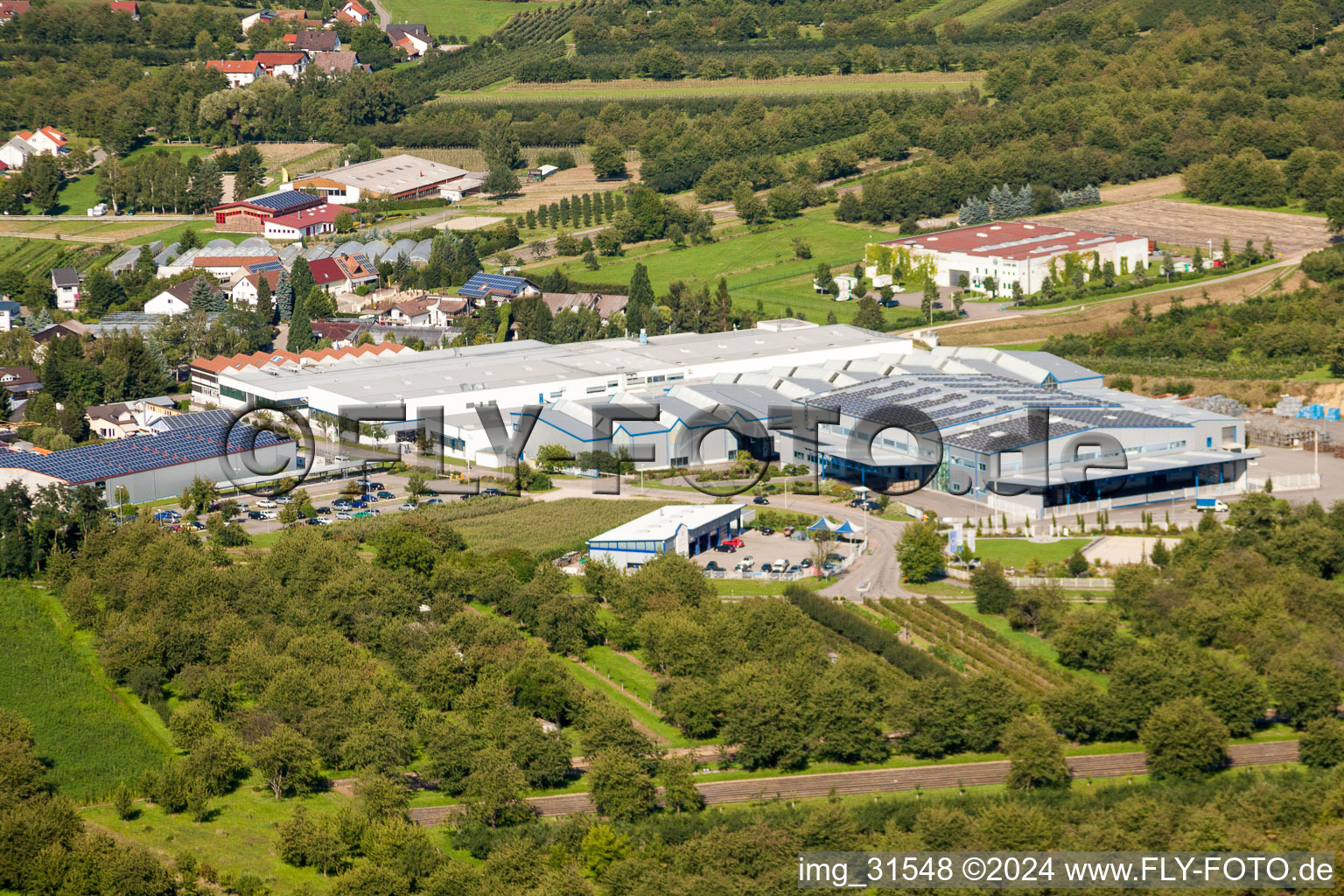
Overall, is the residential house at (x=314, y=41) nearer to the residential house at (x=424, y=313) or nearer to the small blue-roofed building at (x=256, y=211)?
the small blue-roofed building at (x=256, y=211)

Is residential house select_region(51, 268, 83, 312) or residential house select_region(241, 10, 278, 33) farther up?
residential house select_region(241, 10, 278, 33)

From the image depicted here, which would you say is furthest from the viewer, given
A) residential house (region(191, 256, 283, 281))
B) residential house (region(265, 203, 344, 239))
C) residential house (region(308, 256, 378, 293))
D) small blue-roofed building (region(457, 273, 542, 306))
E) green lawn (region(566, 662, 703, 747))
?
residential house (region(265, 203, 344, 239))

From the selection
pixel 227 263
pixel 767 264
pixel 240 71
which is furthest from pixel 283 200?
pixel 767 264

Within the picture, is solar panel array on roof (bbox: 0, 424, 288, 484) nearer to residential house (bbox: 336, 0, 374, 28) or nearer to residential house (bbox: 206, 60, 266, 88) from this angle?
residential house (bbox: 206, 60, 266, 88)

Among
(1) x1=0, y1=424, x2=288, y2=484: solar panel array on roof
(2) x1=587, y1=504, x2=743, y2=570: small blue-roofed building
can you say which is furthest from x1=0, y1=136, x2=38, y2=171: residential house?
(2) x1=587, y1=504, x2=743, y2=570: small blue-roofed building

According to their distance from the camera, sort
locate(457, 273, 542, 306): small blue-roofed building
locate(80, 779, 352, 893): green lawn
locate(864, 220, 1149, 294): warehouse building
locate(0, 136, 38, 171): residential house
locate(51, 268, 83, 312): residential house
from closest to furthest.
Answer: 1. locate(80, 779, 352, 893): green lawn
2. locate(864, 220, 1149, 294): warehouse building
3. locate(457, 273, 542, 306): small blue-roofed building
4. locate(51, 268, 83, 312): residential house
5. locate(0, 136, 38, 171): residential house

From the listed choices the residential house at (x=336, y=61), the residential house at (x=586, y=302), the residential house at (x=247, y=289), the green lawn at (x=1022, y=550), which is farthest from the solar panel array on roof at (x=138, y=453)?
the residential house at (x=336, y=61)
